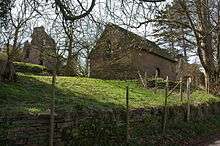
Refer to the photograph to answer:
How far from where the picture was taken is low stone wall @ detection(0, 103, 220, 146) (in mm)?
8906

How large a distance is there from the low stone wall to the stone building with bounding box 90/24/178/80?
3.37m

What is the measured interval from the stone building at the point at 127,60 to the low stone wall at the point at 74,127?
3.37 meters

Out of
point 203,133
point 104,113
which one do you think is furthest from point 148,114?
point 203,133

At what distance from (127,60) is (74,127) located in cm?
2834

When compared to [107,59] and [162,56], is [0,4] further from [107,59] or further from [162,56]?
[162,56]

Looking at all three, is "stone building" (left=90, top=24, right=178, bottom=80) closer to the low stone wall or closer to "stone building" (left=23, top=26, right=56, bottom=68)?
"stone building" (left=23, top=26, right=56, bottom=68)

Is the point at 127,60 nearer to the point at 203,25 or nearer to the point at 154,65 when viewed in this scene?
the point at 154,65

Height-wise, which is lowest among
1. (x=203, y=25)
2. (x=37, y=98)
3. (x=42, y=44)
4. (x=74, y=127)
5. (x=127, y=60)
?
(x=74, y=127)

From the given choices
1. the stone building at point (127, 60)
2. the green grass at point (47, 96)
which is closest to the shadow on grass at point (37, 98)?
the green grass at point (47, 96)

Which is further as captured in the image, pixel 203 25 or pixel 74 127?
pixel 203 25

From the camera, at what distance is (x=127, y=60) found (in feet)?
127

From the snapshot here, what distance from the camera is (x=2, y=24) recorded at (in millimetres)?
11398

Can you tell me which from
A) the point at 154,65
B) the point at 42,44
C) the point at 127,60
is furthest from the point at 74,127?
the point at 154,65

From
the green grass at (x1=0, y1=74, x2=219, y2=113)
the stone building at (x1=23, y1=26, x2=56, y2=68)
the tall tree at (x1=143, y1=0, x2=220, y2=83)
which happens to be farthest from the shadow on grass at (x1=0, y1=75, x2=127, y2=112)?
the tall tree at (x1=143, y1=0, x2=220, y2=83)
